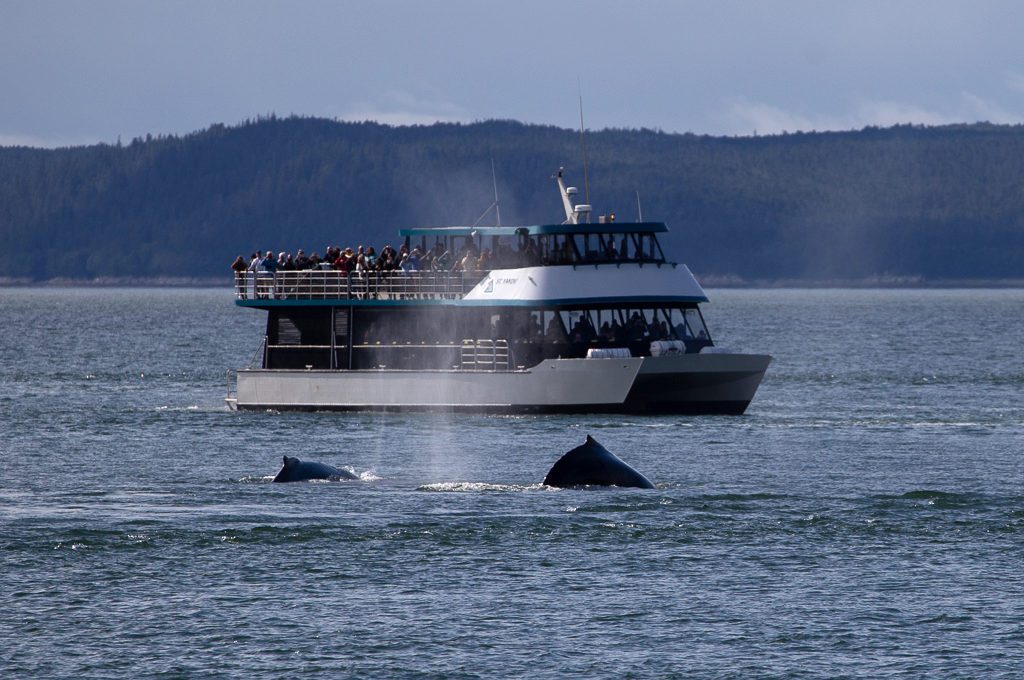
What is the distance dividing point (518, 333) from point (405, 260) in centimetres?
485

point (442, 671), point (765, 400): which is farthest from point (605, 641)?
point (765, 400)

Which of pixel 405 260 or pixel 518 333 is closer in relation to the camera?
pixel 518 333

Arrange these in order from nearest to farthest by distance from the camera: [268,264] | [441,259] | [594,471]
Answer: [594,471], [441,259], [268,264]

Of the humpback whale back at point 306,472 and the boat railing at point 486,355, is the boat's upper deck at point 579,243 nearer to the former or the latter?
A: the boat railing at point 486,355

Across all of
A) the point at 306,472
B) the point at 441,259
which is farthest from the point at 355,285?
the point at 306,472

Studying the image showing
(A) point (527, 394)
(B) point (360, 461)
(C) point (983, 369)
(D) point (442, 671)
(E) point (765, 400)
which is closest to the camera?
(D) point (442, 671)

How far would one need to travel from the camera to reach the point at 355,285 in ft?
182

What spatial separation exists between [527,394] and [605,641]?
26210 mm

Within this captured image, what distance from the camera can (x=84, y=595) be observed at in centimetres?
2822

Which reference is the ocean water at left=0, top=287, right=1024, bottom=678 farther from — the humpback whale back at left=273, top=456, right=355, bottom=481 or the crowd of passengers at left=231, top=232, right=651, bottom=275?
the crowd of passengers at left=231, top=232, right=651, bottom=275

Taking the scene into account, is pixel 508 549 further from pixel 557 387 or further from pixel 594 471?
pixel 557 387

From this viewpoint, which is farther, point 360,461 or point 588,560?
point 360,461

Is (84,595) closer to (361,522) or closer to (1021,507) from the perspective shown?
(361,522)

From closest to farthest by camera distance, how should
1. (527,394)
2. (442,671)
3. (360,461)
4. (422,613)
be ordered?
(442,671) < (422,613) < (360,461) < (527,394)
